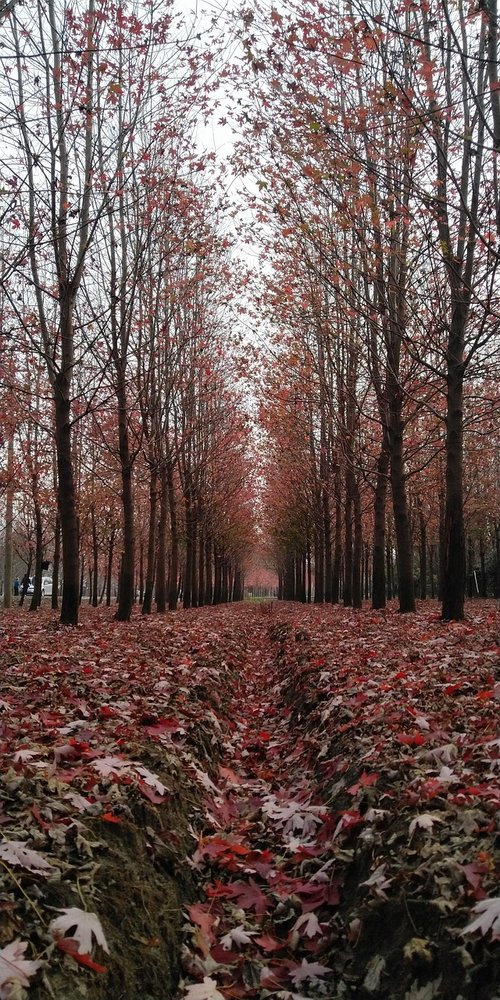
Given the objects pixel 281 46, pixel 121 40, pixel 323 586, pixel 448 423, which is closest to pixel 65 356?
pixel 121 40

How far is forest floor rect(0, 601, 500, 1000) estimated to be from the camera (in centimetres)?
250

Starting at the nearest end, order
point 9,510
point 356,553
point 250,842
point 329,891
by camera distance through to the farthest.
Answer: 1. point 329,891
2. point 250,842
3. point 356,553
4. point 9,510

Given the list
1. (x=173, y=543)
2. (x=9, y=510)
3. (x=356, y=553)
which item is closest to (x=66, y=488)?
(x=356, y=553)

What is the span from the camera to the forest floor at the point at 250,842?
8.20 feet

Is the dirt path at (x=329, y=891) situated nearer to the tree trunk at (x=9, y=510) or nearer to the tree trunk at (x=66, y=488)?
the tree trunk at (x=66, y=488)

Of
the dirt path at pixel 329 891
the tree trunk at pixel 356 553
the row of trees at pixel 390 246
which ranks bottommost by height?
the dirt path at pixel 329 891

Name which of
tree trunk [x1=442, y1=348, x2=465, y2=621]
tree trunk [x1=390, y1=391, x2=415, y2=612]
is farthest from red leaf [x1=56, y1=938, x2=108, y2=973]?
tree trunk [x1=390, y1=391, x2=415, y2=612]

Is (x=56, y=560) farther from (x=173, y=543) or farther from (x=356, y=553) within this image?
(x=356, y=553)

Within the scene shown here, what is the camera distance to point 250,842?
426cm

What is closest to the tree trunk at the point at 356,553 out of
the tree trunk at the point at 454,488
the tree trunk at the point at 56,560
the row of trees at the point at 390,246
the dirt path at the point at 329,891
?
the row of trees at the point at 390,246

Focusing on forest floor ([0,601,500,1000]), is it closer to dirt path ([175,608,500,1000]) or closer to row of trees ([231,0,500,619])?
dirt path ([175,608,500,1000])

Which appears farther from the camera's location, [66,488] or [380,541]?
[380,541]

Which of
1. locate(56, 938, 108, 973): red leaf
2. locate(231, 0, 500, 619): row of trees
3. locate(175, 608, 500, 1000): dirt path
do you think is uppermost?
locate(231, 0, 500, 619): row of trees

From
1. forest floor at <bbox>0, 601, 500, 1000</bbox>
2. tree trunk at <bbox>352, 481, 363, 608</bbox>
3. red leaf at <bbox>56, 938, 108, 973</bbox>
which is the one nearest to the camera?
red leaf at <bbox>56, 938, 108, 973</bbox>
